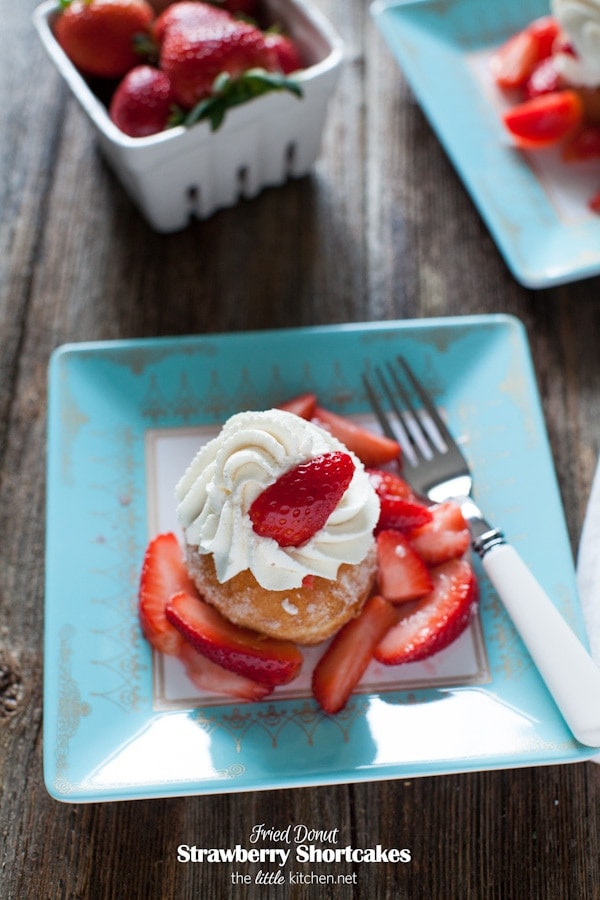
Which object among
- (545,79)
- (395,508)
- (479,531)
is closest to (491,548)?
(479,531)

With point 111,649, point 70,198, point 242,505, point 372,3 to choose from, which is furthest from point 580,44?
point 111,649

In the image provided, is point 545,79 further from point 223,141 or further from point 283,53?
→ point 223,141

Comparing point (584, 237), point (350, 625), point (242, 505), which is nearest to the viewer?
point (242, 505)

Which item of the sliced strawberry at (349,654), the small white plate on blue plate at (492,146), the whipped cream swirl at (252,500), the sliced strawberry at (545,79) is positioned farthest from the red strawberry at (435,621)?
the sliced strawberry at (545,79)

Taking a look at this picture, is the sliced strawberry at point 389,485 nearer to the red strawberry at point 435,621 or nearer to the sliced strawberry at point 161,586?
the red strawberry at point 435,621

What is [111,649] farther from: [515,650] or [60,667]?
[515,650]

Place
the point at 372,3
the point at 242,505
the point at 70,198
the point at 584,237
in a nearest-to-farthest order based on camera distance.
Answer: the point at 242,505, the point at 584,237, the point at 70,198, the point at 372,3
